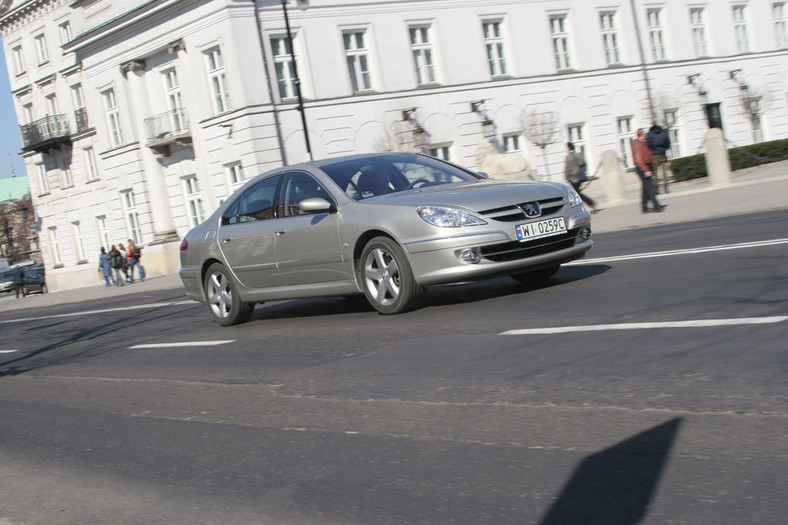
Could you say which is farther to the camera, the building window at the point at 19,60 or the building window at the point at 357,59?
the building window at the point at 19,60


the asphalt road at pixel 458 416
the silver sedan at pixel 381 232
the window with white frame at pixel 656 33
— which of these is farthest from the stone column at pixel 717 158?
the window with white frame at pixel 656 33

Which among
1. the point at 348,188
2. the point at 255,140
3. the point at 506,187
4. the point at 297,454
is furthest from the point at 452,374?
the point at 255,140

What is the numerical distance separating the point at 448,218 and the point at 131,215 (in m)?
38.3

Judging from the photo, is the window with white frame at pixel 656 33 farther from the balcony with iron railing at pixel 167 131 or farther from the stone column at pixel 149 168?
the stone column at pixel 149 168

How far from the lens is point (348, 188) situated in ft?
31.9

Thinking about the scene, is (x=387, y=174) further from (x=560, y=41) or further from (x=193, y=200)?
(x=560, y=41)

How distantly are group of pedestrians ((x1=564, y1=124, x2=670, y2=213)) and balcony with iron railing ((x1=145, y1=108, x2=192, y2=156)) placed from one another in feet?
64.3

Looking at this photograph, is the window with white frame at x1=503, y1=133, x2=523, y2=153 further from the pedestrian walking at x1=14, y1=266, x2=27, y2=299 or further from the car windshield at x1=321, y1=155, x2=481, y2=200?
the car windshield at x1=321, y1=155, x2=481, y2=200

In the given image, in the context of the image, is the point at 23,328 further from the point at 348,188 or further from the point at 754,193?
the point at 754,193

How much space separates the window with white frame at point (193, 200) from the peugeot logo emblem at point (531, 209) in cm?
3217

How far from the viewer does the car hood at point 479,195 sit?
8688mm

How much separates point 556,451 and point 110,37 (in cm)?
4100

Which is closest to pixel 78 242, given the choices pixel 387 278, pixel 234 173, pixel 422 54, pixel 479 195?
pixel 234 173

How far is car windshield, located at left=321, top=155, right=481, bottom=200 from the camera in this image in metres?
9.70
